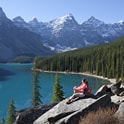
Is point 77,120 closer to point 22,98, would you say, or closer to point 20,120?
point 20,120

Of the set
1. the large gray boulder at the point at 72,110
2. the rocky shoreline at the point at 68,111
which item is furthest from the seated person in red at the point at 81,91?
the large gray boulder at the point at 72,110

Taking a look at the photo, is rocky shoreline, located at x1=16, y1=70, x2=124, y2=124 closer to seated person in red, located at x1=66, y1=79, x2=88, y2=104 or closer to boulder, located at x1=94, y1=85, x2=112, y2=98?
boulder, located at x1=94, y1=85, x2=112, y2=98

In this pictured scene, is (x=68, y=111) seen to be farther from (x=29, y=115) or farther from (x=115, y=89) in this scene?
(x=115, y=89)

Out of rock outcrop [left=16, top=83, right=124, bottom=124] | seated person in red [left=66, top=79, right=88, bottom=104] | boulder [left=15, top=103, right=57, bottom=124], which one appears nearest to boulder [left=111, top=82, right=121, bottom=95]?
rock outcrop [left=16, top=83, right=124, bottom=124]

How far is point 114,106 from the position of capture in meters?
20.5

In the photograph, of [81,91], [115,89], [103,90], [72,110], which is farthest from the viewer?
[115,89]

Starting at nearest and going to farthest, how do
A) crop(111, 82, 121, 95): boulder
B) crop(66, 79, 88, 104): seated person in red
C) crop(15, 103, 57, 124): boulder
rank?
1. crop(66, 79, 88, 104): seated person in red
2. crop(15, 103, 57, 124): boulder
3. crop(111, 82, 121, 95): boulder

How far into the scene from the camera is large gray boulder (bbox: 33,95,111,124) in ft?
65.8

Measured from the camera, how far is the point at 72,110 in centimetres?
2194

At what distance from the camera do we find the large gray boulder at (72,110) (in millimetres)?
20062

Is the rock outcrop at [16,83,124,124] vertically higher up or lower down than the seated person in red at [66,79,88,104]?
lower down

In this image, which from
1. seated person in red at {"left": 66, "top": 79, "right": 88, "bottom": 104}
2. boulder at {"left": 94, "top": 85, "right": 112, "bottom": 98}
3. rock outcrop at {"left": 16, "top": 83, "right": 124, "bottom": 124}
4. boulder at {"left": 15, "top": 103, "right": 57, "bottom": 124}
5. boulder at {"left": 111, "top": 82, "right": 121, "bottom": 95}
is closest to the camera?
rock outcrop at {"left": 16, "top": 83, "right": 124, "bottom": 124}

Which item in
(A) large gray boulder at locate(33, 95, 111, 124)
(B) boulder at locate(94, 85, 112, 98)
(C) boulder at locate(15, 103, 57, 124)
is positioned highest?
(B) boulder at locate(94, 85, 112, 98)

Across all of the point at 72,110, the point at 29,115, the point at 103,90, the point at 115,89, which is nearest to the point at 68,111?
the point at 72,110
